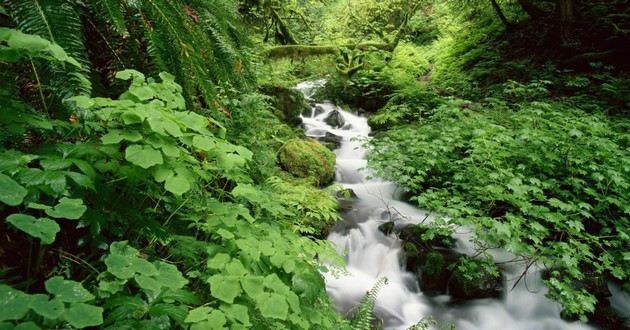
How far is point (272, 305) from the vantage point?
1.16 m

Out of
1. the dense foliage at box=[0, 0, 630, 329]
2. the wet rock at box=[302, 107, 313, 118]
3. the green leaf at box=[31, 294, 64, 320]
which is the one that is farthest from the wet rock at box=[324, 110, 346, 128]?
the green leaf at box=[31, 294, 64, 320]

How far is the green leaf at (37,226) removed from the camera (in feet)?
2.70

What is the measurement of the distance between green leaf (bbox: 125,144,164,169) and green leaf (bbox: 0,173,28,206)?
0.26 metres

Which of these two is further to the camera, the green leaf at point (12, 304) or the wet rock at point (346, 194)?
the wet rock at point (346, 194)

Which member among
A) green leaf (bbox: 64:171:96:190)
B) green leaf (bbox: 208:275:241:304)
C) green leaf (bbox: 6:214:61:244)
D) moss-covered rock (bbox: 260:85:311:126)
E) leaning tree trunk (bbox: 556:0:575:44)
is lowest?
moss-covered rock (bbox: 260:85:311:126)

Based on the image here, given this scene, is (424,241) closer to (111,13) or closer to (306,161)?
(306,161)

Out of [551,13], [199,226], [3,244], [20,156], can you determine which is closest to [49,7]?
[20,156]

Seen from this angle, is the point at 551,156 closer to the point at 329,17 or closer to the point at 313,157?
the point at 313,157

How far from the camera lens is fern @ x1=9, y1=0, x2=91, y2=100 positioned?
3.10 feet

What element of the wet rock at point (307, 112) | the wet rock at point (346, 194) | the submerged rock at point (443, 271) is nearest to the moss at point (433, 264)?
the submerged rock at point (443, 271)

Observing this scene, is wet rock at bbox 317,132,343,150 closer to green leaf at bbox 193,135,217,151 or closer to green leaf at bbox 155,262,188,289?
green leaf at bbox 193,135,217,151

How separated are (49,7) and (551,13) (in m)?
10.8

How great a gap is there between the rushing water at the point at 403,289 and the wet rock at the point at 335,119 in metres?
3.91

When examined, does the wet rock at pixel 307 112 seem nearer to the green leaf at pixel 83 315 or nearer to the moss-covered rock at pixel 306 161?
the moss-covered rock at pixel 306 161
